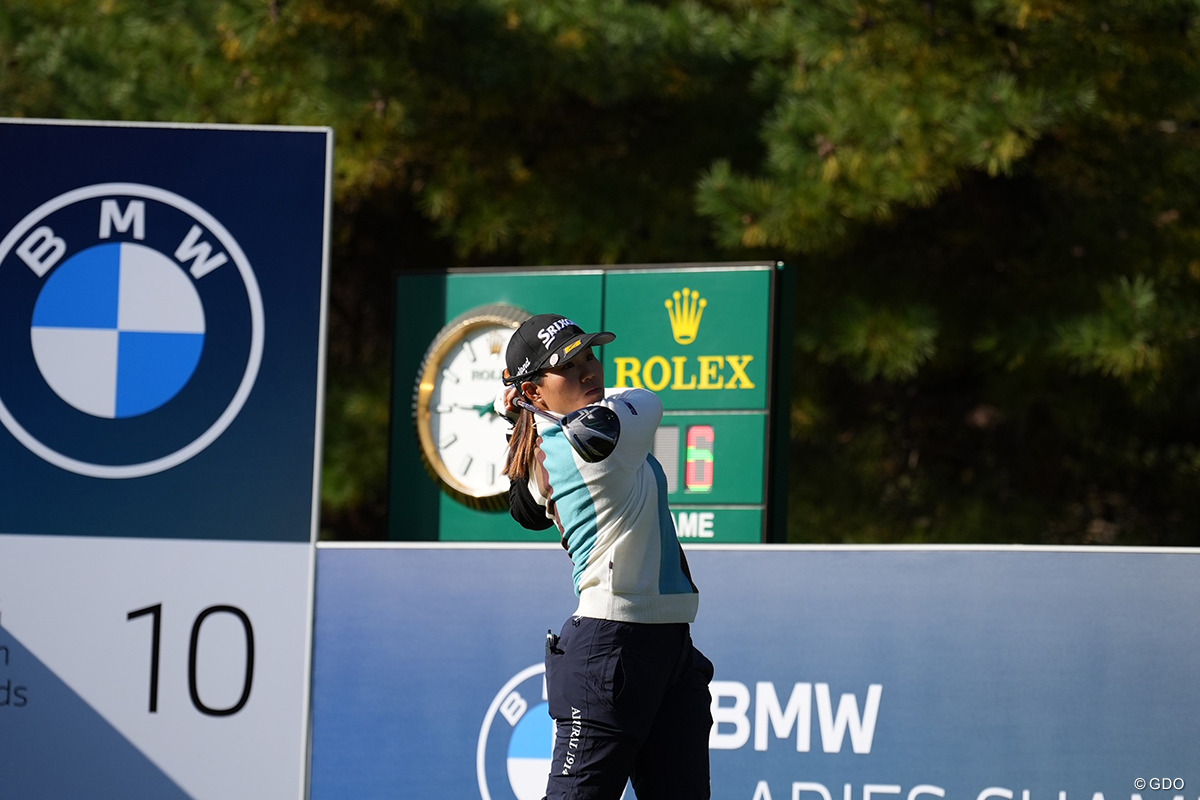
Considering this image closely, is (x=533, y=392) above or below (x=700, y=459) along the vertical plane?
above

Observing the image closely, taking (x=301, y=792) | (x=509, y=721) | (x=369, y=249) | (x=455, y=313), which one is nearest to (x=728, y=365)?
(x=455, y=313)

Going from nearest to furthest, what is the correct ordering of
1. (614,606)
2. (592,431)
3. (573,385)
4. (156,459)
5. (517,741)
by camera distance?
1. (592,431)
2. (614,606)
3. (573,385)
4. (517,741)
5. (156,459)

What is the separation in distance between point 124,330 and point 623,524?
2.17 metres

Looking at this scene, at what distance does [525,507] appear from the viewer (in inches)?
147

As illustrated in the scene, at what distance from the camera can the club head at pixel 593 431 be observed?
11.1 ft

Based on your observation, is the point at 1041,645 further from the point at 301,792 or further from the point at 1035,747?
the point at 301,792

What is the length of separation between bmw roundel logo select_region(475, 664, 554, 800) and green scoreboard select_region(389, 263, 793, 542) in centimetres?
70

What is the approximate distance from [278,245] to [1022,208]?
4812mm

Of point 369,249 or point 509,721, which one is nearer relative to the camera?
point 509,721

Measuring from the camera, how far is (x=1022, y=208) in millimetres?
8406

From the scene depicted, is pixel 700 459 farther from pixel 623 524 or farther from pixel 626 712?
pixel 626 712

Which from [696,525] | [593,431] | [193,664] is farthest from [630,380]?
[593,431]

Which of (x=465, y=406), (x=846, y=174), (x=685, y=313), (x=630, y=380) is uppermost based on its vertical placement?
(x=846, y=174)

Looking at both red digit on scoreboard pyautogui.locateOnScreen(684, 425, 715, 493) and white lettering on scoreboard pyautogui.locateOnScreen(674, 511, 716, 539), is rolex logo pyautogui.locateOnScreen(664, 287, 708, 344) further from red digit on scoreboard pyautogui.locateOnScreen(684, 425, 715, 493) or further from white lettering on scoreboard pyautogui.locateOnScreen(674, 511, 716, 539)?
white lettering on scoreboard pyautogui.locateOnScreen(674, 511, 716, 539)
